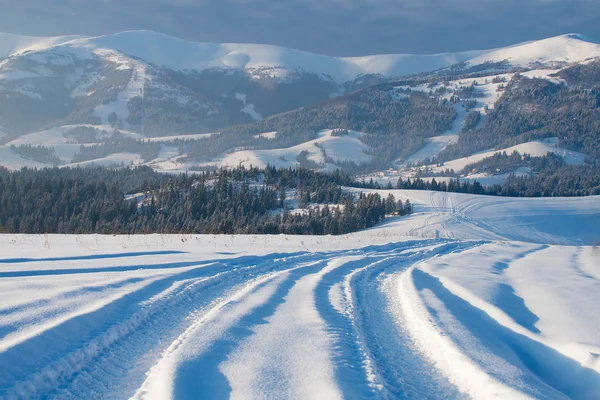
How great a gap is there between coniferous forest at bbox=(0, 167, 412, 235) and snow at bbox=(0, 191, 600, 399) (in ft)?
144

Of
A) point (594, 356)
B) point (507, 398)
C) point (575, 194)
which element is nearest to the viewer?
point (507, 398)

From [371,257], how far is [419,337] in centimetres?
965

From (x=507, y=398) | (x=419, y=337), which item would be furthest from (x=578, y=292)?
(x=507, y=398)

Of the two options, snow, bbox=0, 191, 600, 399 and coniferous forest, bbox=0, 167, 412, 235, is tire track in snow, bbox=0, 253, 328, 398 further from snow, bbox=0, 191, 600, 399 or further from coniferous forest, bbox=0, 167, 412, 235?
coniferous forest, bbox=0, 167, 412, 235

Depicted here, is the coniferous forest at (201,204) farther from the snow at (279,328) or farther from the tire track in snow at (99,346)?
the tire track in snow at (99,346)

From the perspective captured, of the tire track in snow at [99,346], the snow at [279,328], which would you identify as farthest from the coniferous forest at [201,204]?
the tire track in snow at [99,346]

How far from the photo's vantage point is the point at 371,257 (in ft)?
56.5

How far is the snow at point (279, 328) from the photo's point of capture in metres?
5.47

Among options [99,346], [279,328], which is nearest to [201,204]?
[279,328]

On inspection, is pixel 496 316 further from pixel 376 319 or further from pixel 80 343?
pixel 80 343

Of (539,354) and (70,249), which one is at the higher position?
(70,249)

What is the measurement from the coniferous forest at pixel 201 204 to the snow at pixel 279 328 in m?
44.0

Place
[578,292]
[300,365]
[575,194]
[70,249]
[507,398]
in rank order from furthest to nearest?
[575,194] < [70,249] < [578,292] < [300,365] < [507,398]

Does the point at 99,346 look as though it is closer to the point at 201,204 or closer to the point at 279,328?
the point at 279,328
